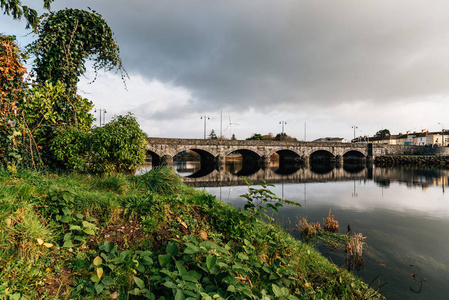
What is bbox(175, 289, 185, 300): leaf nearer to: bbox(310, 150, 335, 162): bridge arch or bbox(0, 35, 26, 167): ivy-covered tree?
bbox(0, 35, 26, 167): ivy-covered tree

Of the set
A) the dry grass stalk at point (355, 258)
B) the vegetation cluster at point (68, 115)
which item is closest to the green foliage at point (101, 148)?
the vegetation cluster at point (68, 115)

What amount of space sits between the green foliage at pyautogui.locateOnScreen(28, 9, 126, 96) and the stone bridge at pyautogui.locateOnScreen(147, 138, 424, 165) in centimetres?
2092

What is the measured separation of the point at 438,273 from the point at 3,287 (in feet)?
29.6

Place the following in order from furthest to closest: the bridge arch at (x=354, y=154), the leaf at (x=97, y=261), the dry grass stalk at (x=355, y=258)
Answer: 1. the bridge arch at (x=354, y=154)
2. the dry grass stalk at (x=355, y=258)
3. the leaf at (x=97, y=261)

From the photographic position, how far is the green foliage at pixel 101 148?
7.62 metres

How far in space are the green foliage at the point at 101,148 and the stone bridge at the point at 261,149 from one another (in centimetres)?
2155

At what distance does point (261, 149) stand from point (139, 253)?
39.8 metres

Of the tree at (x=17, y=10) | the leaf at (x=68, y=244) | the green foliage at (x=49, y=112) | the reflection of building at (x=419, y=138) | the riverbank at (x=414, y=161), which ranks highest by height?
the reflection of building at (x=419, y=138)

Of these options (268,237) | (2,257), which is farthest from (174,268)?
(268,237)

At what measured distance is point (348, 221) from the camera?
1013 cm

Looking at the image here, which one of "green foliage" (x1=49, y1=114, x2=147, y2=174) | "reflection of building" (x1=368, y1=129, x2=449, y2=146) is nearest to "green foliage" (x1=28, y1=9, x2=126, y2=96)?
"green foliage" (x1=49, y1=114, x2=147, y2=174)

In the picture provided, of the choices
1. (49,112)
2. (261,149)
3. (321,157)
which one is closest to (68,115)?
(49,112)

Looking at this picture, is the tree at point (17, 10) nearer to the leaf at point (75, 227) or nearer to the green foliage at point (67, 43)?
the green foliage at point (67, 43)

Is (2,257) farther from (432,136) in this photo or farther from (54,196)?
(432,136)
